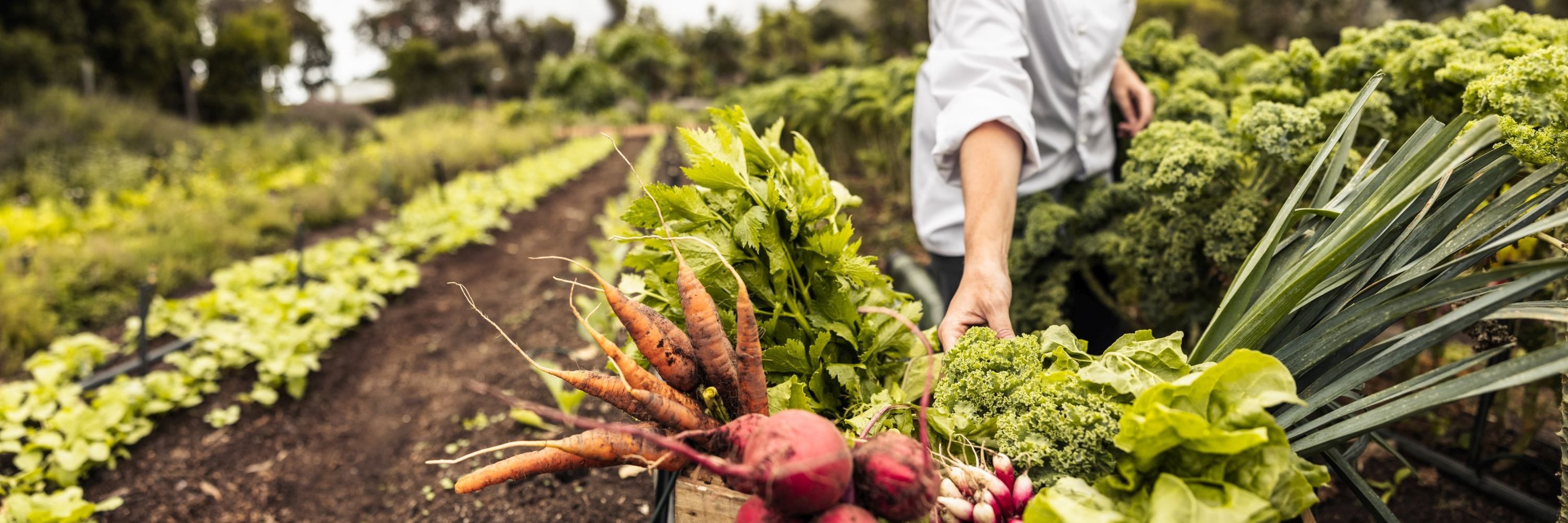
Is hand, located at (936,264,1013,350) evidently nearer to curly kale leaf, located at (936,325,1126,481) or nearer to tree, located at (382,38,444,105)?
curly kale leaf, located at (936,325,1126,481)

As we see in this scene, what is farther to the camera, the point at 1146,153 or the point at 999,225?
the point at 1146,153

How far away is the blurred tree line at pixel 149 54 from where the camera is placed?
9844 mm

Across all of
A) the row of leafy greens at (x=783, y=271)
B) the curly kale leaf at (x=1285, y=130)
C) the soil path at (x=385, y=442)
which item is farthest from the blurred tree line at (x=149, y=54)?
the curly kale leaf at (x=1285, y=130)

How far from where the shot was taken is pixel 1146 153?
6.90 feet

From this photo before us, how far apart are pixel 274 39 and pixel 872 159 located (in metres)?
16.7

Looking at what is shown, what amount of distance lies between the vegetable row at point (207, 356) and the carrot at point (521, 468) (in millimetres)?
1836

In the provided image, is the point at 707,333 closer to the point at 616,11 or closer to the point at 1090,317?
the point at 1090,317

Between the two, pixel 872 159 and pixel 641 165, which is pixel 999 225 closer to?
pixel 872 159

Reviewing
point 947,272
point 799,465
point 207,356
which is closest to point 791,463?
point 799,465

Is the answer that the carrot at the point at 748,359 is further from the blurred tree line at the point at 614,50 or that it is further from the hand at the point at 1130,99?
the blurred tree line at the point at 614,50

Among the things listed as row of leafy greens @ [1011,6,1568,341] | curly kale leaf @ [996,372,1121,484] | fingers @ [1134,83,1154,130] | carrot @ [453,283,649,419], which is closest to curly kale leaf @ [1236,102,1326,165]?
row of leafy greens @ [1011,6,1568,341]

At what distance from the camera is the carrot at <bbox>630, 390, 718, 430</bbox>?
3.74ft

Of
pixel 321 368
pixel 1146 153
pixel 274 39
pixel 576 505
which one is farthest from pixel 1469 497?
pixel 274 39

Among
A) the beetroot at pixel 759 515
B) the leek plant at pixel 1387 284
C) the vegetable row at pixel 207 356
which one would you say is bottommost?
the vegetable row at pixel 207 356
